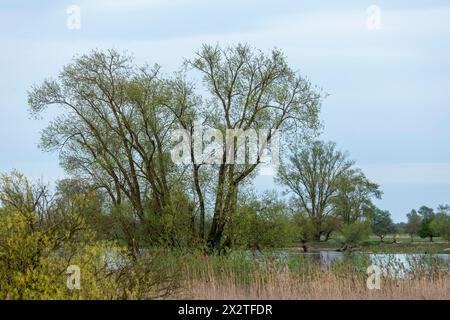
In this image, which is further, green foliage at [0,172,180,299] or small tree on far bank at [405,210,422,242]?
small tree on far bank at [405,210,422,242]

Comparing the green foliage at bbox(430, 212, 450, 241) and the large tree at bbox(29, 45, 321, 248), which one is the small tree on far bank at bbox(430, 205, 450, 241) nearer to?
the green foliage at bbox(430, 212, 450, 241)

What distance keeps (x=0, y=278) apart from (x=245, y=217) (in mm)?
19625

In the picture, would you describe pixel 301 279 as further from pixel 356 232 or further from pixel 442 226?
pixel 442 226

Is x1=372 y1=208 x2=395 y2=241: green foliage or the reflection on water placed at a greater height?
x1=372 y1=208 x2=395 y2=241: green foliage

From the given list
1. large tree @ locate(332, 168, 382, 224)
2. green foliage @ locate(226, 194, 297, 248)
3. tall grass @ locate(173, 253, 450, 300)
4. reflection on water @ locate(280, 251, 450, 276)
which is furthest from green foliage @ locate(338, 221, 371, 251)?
tall grass @ locate(173, 253, 450, 300)

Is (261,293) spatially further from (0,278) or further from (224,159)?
(224,159)

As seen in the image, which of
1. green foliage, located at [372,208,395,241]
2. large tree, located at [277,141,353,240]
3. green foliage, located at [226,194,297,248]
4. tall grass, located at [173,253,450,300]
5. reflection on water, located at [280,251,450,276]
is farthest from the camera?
green foliage, located at [372,208,395,241]

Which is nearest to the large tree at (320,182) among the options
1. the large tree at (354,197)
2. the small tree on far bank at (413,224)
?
the large tree at (354,197)

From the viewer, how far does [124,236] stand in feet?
101

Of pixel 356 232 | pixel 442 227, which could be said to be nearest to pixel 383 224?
pixel 442 227

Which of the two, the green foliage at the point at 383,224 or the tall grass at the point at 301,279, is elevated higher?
the green foliage at the point at 383,224

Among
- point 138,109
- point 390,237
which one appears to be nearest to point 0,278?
point 138,109

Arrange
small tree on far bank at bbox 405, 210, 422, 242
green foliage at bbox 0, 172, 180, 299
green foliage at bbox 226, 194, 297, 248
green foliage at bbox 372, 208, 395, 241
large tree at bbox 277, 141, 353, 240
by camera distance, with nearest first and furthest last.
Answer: green foliage at bbox 0, 172, 180, 299 → green foliage at bbox 226, 194, 297, 248 → large tree at bbox 277, 141, 353, 240 → green foliage at bbox 372, 208, 395, 241 → small tree on far bank at bbox 405, 210, 422, 242

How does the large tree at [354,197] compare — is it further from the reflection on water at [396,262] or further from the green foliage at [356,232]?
the reflection on water at [396,262]
